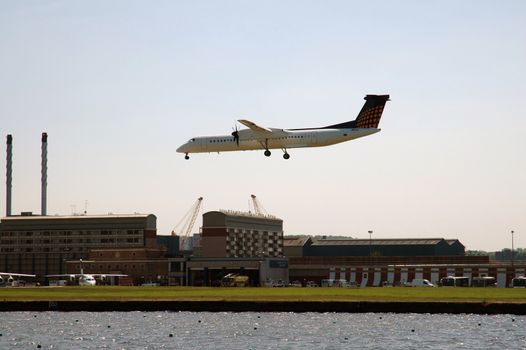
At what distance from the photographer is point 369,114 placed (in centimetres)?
14638

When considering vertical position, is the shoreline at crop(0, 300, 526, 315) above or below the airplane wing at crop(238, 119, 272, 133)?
below

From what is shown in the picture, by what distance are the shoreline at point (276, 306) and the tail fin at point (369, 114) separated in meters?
41.1

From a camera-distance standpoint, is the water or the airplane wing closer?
the water

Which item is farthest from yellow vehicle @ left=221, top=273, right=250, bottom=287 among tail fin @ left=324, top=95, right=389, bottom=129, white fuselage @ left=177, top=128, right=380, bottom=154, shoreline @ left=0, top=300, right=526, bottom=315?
shoreline @ left=0, top=300, right=526, bottom=315

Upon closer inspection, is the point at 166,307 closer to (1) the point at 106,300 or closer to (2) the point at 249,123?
(1) the point at 106,300

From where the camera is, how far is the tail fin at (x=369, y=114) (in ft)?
474

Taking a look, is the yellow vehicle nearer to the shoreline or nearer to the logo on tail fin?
the logo on tail fin

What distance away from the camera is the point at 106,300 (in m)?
118

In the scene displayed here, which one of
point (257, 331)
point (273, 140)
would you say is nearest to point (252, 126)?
point (273, 140)

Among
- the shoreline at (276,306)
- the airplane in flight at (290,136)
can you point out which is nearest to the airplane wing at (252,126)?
the airplane in flight at (290,136)

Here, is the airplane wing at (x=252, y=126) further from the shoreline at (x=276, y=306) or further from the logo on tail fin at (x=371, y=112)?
the shoreline at (x=276, y=306)

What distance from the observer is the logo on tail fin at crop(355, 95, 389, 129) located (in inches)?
5704

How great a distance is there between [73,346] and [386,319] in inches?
1342

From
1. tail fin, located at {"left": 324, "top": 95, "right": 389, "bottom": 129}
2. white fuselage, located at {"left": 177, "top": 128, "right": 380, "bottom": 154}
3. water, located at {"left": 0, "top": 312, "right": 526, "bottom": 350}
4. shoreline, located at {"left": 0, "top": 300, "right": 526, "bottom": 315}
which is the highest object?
tail fin, located at {"left": 324, "top": 95, "right": 389, "bottom": 129}
